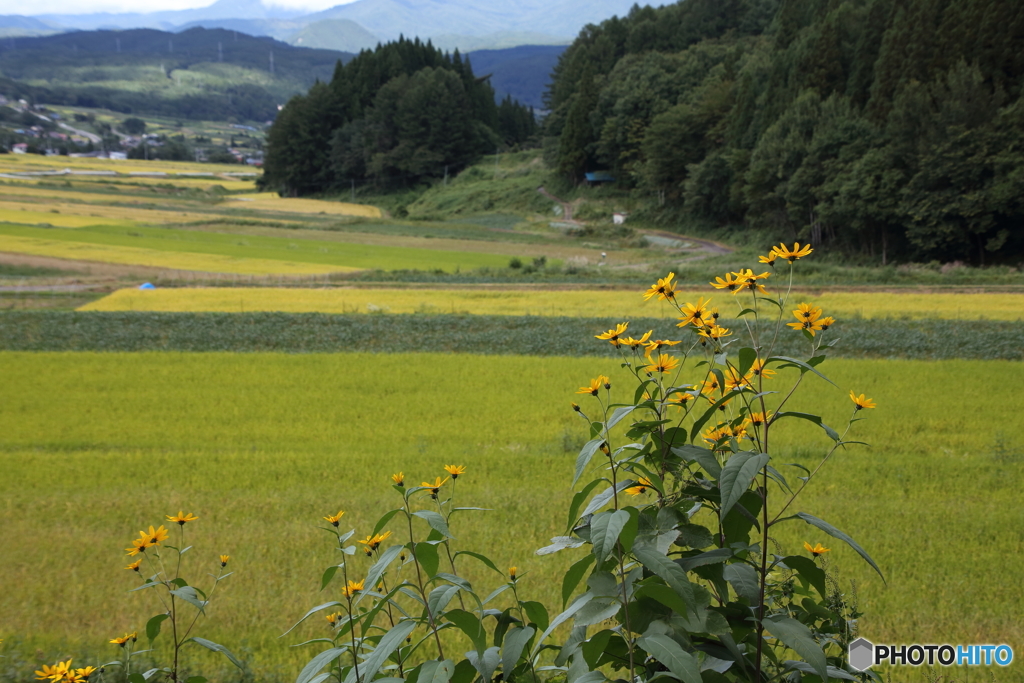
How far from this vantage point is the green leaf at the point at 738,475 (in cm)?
A: 190

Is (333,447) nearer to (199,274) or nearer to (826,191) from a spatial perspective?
(199,274)

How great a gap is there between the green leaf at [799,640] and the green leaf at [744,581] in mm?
84

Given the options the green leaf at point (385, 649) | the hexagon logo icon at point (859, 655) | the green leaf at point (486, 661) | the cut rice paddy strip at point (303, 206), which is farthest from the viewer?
the cut rice paddy strip at point (303, 206)

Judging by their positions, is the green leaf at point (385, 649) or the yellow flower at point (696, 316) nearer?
the green leaf at point (385, 649)

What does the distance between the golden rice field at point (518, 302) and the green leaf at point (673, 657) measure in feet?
62.4

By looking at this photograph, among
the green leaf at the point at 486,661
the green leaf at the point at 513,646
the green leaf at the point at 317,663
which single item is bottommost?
the green leaf at the point at 317,663

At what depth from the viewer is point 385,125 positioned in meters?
83.8

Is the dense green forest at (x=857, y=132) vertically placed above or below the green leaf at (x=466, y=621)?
above

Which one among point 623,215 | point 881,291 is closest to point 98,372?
point 881,291

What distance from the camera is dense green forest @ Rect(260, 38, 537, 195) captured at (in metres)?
82.0

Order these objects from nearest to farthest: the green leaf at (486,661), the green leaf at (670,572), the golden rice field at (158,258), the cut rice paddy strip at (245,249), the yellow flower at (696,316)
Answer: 1. the green leaf at (670,572)
2. the green leaf at (486,661)
3. the yellow flower at (696,316)
4. the golden rice field at (158,258)
5. the cut rice paddy strip at (245,249)

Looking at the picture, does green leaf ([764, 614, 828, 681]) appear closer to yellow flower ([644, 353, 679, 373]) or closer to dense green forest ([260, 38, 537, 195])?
yellow flower ([644, 353, 679, 373])

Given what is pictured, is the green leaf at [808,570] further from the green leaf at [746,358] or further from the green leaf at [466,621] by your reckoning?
the green leaf at [466,621]

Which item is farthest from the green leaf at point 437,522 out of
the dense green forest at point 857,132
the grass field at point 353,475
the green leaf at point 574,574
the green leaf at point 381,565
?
the dense green forest at point 857,132
